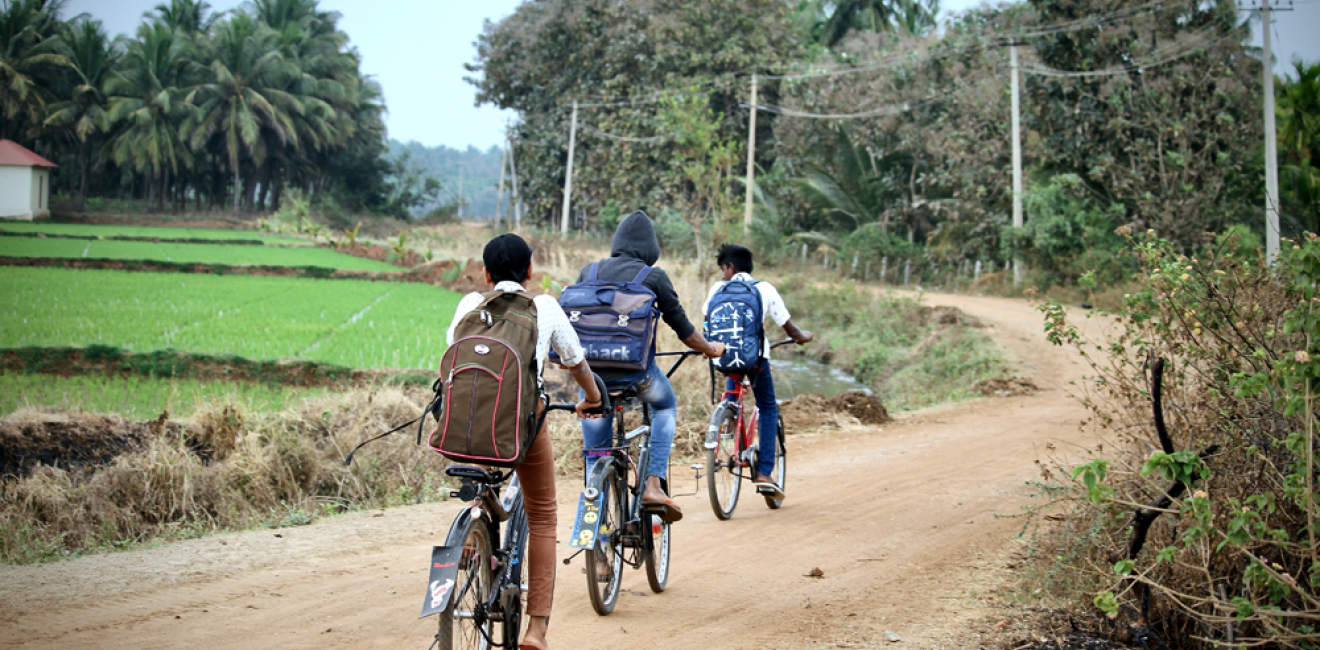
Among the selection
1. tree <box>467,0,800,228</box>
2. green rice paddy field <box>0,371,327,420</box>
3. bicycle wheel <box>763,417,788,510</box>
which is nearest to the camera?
bicycle wheel <box>763,417,788,510</box>

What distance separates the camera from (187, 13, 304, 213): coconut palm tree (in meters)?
41.3

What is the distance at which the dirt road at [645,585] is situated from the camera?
172 inches

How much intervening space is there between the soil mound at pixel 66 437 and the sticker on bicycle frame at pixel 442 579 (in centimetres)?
586

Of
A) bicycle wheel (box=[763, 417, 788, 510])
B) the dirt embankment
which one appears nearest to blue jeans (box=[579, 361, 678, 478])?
bicycle wheel (box=[763, 417, 788, 510])

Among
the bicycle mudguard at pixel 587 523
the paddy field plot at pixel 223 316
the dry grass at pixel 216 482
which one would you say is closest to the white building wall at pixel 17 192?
the paddy field plot at pixel 223 316

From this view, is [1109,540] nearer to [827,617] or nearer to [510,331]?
[827,617]

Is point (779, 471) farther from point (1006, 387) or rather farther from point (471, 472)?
point (1006, 387)

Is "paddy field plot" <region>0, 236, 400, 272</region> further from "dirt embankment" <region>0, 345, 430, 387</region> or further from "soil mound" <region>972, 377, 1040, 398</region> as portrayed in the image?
"soil mound" <region>972, 377, 1040, 398</region>

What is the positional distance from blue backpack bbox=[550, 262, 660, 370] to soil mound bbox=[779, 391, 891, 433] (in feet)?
22.3

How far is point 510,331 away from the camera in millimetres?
3264

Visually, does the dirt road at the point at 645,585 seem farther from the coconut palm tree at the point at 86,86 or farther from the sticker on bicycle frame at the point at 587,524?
the coconut palm tree at the point at 86,86

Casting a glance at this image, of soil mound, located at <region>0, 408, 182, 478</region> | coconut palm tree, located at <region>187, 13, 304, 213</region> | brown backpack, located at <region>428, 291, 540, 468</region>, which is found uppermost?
coconut palm tree, located at <region>187, 13, 304, 213</region>

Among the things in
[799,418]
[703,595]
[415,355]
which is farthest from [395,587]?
[415,355]

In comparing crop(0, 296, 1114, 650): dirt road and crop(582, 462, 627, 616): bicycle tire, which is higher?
crop(582, 462, 627, 616): bicycle tire
